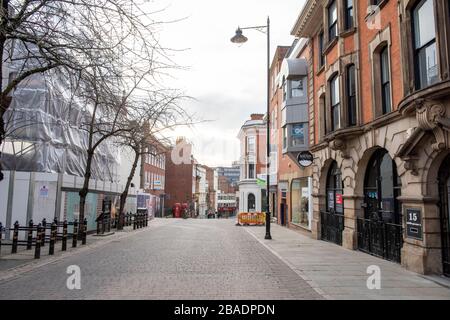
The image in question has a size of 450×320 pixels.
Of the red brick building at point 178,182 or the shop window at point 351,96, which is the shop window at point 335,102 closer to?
the shop window at point 351,96

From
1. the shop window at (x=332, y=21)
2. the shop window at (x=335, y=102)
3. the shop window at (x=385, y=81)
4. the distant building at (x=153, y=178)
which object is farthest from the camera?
the distant building at (x=153, y=178)

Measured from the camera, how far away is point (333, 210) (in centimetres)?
1678

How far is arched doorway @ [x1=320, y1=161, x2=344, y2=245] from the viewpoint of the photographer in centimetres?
1564

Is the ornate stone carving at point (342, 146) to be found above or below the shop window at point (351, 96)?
below

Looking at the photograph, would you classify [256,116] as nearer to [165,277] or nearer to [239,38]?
[239,38]

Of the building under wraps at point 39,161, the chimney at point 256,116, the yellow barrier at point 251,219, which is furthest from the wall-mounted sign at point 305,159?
the chimney at point 256,116

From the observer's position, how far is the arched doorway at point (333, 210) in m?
15.6

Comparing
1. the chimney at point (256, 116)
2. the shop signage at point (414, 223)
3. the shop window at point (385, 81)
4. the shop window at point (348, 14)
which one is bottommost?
the shop signage at point (414, 223)

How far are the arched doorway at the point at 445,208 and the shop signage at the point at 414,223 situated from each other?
49cm

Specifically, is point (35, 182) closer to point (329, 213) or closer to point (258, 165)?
point (329, 213)

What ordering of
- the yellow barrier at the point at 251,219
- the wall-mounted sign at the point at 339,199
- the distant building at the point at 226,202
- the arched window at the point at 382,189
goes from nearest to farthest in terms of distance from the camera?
the arched window at the point at 382,189 → the wall-mounted sign at the point at 339,199 → the yellow barrier at the point at 251,219 → the distant building at the point at 226,202

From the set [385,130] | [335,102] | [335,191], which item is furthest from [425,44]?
[335,191]

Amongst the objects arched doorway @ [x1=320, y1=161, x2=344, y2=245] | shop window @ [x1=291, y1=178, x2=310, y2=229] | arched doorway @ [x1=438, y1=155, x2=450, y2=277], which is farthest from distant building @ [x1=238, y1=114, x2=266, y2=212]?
arched doorway @ [x1=438, y1=155, x2=450, y2=277]

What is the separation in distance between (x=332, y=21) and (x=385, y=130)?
7094 millimetres
